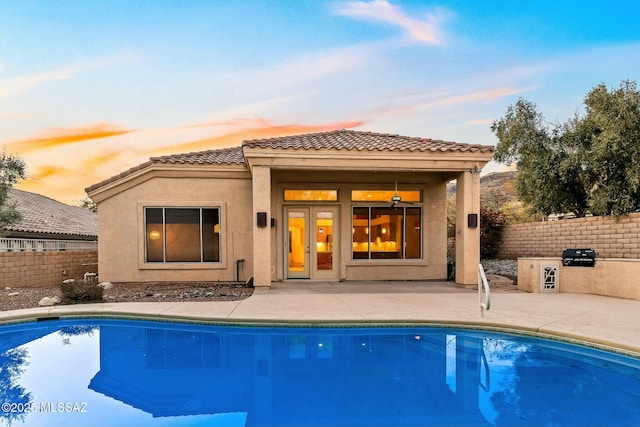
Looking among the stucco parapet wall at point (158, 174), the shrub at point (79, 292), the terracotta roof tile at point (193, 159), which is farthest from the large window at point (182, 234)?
the shrub at point (79, 292)

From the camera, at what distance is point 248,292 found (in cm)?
927

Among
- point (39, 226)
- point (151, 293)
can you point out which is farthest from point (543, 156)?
point (39, 226)

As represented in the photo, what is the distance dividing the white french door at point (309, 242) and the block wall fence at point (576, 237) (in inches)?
333

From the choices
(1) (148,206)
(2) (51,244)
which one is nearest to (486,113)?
(1) (148,206)

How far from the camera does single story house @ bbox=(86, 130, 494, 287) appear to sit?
10406 millimetres

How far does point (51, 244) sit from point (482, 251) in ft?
60.5

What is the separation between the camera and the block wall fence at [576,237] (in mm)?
10430

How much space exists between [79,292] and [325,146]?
681 centimetres

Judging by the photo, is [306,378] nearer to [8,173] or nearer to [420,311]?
[420,311]

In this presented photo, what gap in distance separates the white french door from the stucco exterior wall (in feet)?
4.09

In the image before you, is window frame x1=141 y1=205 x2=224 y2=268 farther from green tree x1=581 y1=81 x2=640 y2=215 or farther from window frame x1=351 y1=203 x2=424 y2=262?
green tree x1=581 y1=81 x2=640 y2=215

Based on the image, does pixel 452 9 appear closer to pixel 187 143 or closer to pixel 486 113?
pixel 486 113

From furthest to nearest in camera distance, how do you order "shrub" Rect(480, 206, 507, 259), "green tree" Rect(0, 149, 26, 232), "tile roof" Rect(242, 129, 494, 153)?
"shrub" Rect(480, 206, 507, 259), "green tree" Rect(0, 149, 26, 232), "tile roof" Rect(242, 129, 494, 153)

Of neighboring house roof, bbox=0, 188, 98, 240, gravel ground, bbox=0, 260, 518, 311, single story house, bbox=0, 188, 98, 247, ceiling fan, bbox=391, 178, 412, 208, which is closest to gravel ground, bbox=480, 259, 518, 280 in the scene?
ceiling fan, bbox=391, 178, 412, 208
